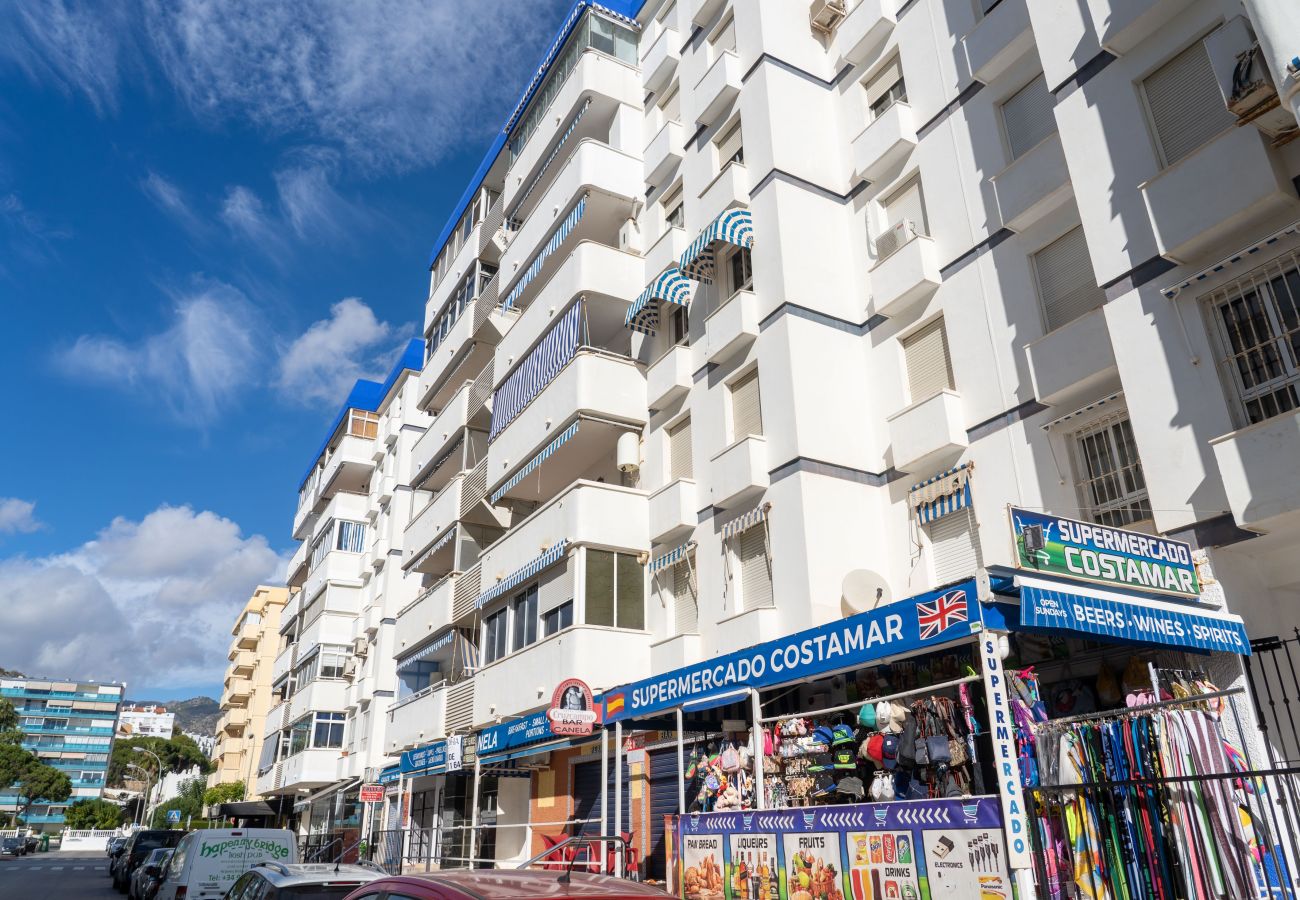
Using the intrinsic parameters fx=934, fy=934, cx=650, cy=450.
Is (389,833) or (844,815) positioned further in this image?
(389,833)

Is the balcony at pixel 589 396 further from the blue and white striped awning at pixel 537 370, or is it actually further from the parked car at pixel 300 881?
the parked car at pixel 300 881

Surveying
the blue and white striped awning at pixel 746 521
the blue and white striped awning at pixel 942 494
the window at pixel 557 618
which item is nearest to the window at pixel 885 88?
the blue and white striped awning at pixel 942 494

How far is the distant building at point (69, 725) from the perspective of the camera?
502ft

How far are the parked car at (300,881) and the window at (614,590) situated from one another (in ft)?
33.0

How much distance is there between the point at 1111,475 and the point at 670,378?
383 inches

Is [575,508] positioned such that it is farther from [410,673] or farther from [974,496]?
[410,673]

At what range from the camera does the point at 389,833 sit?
25.0m

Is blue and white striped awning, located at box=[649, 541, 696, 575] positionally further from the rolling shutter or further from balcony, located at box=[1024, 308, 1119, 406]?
balcony, located at box=[1024, 308, 1119, 406]

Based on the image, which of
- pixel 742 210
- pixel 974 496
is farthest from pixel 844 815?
pixel 742 210

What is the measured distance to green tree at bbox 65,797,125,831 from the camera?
369ft

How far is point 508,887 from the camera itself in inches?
183

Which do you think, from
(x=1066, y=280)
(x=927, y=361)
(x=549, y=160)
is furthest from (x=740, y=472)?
(x=549, y=160)

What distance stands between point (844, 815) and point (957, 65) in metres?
13.7

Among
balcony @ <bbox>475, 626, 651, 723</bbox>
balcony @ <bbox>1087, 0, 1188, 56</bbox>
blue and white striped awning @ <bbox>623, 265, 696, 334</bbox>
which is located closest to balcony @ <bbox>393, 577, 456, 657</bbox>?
balcony @ <bbox>475, 626, 651, 723</bbox>
